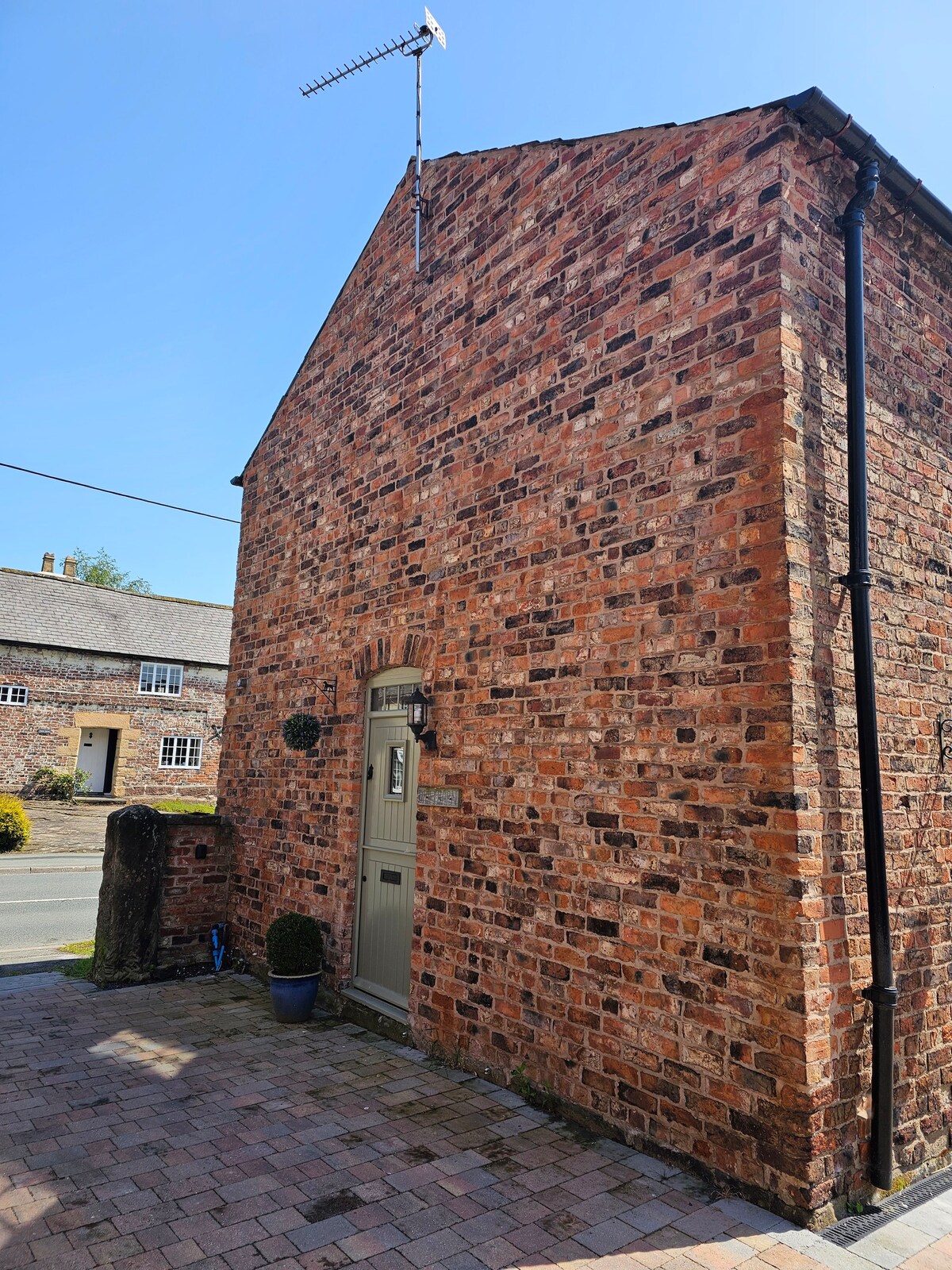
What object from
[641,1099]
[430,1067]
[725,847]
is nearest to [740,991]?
[725,847]

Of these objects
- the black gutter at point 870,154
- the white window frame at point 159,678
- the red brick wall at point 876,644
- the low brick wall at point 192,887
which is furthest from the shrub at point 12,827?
the black gutter at point 870,154

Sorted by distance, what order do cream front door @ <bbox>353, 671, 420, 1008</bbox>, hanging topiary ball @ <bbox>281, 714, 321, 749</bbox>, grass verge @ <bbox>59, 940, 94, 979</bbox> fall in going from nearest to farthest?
cream front door @ <bbox>353, 671, 420, 1008</bbox>, hanging topiary ball @ <bbox>281, 714, 321, 749</bbox>, grass verge @ <bbox>59, 940, 94, 979</bbox>

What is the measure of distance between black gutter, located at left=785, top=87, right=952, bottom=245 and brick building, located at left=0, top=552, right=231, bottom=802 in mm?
25071

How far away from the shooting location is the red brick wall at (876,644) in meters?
3.42

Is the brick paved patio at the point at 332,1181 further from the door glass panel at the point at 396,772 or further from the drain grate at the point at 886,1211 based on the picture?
the door glass panel at the point at 396,772

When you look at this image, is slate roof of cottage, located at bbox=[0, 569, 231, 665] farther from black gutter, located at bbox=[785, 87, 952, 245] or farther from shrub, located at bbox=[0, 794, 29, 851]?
black gutter, located at bbox=[785, 87, 952, 245]

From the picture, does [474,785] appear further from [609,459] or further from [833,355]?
[833,355]

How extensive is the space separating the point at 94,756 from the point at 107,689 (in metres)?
2.42

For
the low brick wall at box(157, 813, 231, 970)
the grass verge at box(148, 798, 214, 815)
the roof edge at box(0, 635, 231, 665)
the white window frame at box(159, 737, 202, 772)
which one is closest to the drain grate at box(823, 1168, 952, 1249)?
the low brick wall at box(157, 813, 231, 970)

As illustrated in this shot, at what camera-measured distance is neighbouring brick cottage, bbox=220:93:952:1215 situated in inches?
137

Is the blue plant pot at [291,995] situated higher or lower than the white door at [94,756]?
lower

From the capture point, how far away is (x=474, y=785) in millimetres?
5188

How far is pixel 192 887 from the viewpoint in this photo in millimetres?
7891

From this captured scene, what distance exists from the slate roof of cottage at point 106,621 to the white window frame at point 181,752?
2.78 meters
